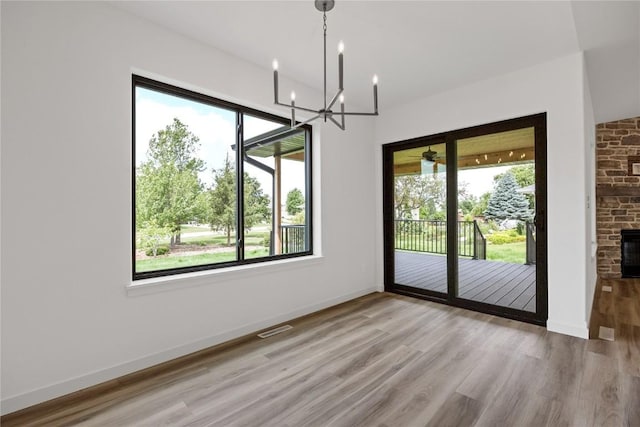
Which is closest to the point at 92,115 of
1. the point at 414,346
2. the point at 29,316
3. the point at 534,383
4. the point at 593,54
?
the point at 29,316

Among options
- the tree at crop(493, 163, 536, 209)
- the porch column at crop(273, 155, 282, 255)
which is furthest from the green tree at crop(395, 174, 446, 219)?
the porch column at crop(273, 155, 282, 255)

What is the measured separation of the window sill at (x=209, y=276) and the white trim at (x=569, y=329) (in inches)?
100

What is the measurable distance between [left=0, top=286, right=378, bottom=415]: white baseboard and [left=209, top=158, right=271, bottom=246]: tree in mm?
895

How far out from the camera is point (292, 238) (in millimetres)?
3746

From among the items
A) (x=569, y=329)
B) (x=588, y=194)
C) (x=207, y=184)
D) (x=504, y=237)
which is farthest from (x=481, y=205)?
(x=207, y=184)

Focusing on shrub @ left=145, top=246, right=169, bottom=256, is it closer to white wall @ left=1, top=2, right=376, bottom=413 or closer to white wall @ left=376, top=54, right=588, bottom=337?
white wall @ left=1, top=2, right=376, bottom=413

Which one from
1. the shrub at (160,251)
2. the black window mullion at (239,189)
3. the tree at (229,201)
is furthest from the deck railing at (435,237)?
the shrub at (160,251)

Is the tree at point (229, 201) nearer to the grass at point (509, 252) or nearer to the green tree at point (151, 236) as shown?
the green tree at point (151, 236)

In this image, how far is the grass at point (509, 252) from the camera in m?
3.50

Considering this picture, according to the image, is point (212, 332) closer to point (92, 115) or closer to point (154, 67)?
point (92, 115)

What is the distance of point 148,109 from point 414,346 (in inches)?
122

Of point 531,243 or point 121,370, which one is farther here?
point 531,243

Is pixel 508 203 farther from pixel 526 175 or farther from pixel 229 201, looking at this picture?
pixel 229 201

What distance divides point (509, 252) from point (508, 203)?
0.60 metres
